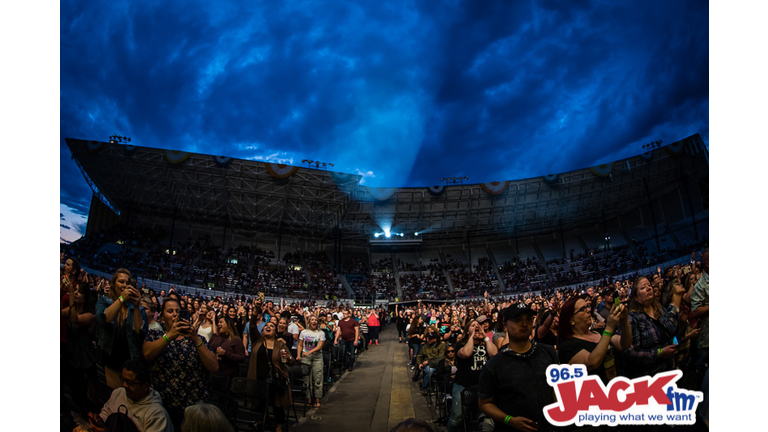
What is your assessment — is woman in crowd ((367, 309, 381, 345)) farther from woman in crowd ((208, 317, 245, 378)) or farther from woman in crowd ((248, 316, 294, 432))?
woman in crowd ((208, 317, 245, 378))

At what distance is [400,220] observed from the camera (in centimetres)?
2809

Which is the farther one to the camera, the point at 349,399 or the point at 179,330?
the point at 349,399

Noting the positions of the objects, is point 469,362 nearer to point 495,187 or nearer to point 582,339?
point 582,339

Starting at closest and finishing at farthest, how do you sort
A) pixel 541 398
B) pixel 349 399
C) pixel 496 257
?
pixel 541 398
pixel 349 399
pixel 496 257

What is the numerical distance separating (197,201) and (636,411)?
28.1 meters

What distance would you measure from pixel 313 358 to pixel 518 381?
Answer: 4.78 meters

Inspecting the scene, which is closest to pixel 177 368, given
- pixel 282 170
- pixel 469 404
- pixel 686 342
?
pixel 469 404

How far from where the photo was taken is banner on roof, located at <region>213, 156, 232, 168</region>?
21484 millimetres

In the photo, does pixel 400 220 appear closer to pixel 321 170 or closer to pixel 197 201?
pixel 321 170

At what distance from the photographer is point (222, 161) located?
21.6 metres

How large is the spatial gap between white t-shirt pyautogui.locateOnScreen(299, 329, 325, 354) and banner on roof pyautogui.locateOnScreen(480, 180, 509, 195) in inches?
566

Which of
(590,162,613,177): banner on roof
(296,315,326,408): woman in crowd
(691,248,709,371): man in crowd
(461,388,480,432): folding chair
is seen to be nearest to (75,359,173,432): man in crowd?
(461,388,480,432): folding chair

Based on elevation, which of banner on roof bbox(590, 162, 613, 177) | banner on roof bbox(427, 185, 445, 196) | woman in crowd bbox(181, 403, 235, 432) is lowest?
woman in crowd bbox(181, 403, 235, 432)

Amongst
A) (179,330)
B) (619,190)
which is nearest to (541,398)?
(179,330)
